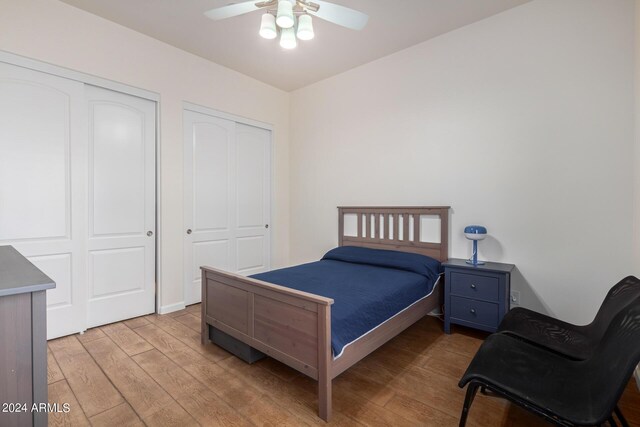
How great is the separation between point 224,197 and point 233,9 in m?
2.27

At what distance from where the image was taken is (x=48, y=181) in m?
2.59

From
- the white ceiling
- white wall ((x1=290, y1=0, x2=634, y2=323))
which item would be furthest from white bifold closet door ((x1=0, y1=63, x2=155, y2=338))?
white wall ((x1=290, y1=0, x2=634, y2=323))

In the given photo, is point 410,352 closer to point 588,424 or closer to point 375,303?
point 375,303

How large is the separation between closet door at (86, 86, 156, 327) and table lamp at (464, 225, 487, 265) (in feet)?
10.5

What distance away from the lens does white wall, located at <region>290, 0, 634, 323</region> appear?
7.62 ft

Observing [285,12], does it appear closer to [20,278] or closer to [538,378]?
[20,278]

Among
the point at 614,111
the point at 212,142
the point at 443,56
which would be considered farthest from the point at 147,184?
the point at 614,111

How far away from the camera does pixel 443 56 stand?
312 centimetres

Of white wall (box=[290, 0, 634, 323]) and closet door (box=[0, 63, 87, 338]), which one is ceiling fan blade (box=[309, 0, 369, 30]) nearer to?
white wall (box=[290, 0, 634, 323])

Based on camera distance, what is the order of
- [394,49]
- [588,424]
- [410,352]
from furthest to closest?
[394,49] < [410,352] < [588,424]

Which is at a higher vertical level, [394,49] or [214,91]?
Result: [394,49]

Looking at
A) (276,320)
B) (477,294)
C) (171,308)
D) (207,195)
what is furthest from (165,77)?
(477,294)

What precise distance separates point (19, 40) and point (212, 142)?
1776 millimetres

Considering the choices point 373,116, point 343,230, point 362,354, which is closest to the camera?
point 362,354
